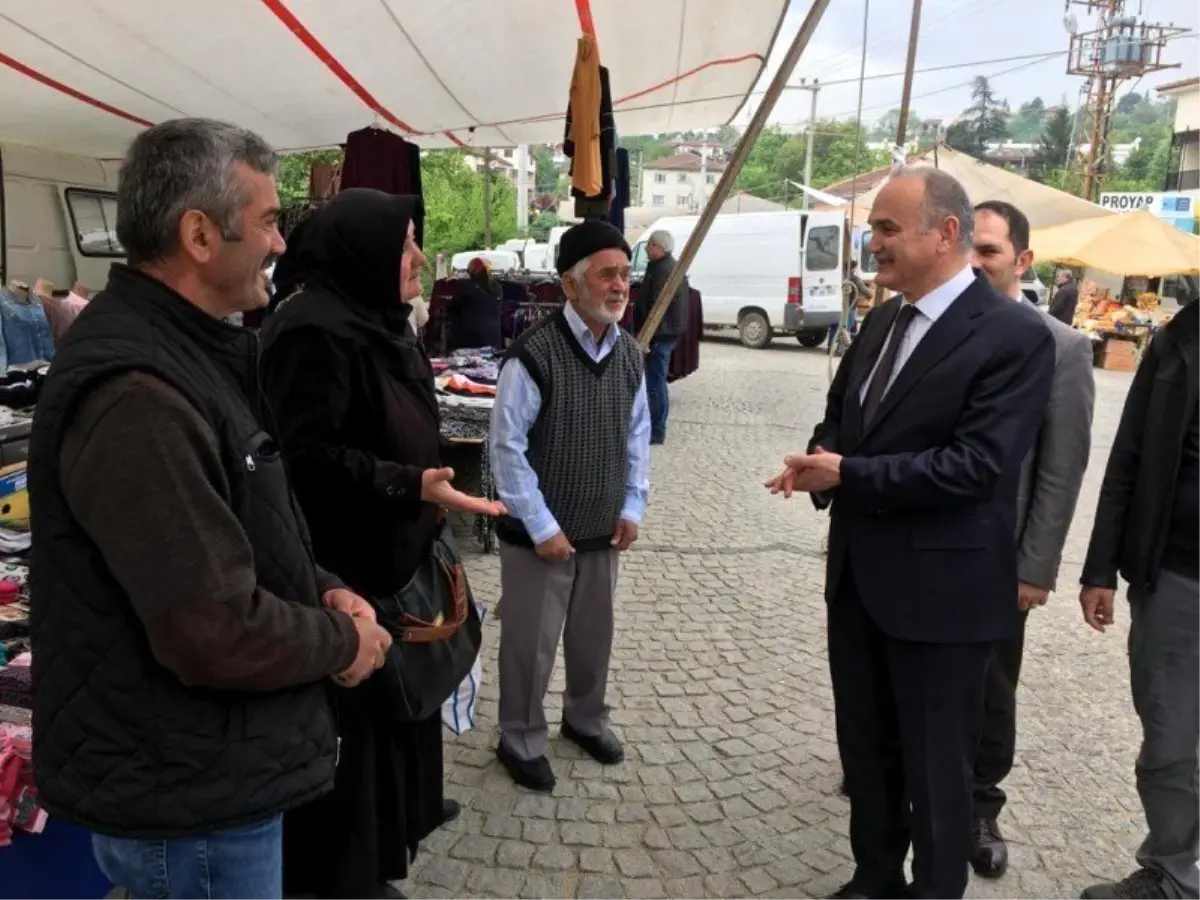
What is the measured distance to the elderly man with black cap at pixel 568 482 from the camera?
9.48 ft

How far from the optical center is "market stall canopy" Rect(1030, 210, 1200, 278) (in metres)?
14.1

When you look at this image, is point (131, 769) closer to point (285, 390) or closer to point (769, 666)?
point (285, 390)

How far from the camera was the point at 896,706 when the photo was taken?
2346mm

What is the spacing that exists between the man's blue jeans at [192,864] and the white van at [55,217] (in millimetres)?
Result: 6516

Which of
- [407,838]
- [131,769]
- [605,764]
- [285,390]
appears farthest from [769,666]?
[131,769]

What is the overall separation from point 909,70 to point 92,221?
42.6ft

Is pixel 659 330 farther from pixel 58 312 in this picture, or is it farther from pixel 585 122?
pixel 58 312

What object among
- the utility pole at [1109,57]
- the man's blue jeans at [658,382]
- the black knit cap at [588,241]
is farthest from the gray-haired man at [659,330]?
the utility pole at [1109,57]

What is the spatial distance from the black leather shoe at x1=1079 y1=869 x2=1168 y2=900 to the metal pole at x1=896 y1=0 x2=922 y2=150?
1163 cm

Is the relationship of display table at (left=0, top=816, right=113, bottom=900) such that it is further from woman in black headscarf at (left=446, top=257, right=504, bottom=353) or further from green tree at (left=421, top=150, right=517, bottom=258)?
green tree at (left=421, top=150, right=517, bottom=258)

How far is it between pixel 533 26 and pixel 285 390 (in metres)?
3.10

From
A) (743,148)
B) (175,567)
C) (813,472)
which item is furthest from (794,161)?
(175,567)

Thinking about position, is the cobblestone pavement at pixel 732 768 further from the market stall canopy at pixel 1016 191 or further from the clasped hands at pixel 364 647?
the market stall canopy at pixel 1016 191

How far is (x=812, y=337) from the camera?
18.5m
